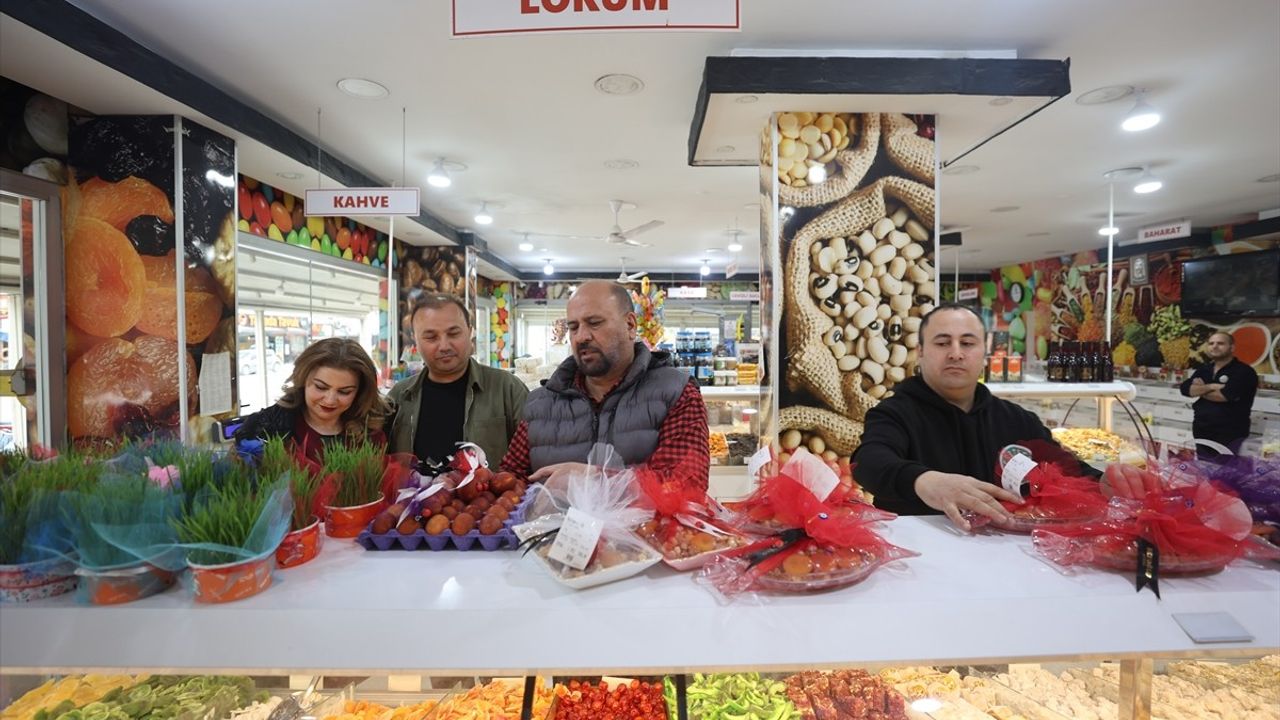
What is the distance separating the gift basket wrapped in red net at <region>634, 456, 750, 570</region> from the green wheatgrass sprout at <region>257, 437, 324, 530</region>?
67cm

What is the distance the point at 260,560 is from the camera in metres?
1.03

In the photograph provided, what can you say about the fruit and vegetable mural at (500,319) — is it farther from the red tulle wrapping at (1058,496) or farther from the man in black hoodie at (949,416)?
the red tulle wrapping at (1058,496)

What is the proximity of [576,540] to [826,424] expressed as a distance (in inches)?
127

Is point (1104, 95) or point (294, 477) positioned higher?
point (1104, 95)

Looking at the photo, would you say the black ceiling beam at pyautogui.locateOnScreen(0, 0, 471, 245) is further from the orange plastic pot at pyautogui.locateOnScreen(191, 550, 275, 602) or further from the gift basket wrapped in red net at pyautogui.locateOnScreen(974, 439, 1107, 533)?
the gift basket wrapped in red net at pyautogui.locateOnScreen(974, 439, 1107, 533)

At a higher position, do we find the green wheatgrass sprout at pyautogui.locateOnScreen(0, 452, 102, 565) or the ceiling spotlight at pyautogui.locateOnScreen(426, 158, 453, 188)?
the ceiling spotlight at pyautogui.locateOnScreen(426, 158, 453, 188)

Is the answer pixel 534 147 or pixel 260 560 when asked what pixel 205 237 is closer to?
pixel 534 147

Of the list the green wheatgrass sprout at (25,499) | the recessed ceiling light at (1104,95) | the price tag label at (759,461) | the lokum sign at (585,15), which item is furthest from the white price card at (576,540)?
the recessed ceiling light at (1104,95)

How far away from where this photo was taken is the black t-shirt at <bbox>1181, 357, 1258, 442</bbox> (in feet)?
18.3

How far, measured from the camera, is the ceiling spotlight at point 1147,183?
21.2 ft

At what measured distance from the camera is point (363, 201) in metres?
4.52

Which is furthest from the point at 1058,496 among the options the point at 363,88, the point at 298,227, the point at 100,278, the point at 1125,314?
the point at 1125,314

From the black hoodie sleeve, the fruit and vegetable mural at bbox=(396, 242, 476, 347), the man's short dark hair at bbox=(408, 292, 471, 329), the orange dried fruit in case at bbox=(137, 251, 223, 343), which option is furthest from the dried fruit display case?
the fruit and vegetable mural at bbox=(396, 242, 476, 347)

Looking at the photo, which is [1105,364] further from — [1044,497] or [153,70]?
[153,70]
